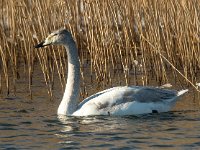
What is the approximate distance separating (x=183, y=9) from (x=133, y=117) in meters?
2.48

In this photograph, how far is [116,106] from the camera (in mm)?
9953

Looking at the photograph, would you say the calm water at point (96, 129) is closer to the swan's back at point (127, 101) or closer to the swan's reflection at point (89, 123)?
the swan's reflection at point (89, 123)

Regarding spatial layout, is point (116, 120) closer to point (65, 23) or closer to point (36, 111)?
point (36, 111)

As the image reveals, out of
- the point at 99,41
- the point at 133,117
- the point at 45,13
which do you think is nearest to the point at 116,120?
the point at 133,117

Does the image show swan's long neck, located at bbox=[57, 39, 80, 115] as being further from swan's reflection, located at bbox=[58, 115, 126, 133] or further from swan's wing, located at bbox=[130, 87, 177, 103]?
swan's wing, located at bbox=[130, 87, 177, 103]

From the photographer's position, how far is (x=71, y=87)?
1018 cm

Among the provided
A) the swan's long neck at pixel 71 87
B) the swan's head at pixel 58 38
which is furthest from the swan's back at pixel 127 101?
the swan's head at pixel 58 38

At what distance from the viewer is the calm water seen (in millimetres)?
7906

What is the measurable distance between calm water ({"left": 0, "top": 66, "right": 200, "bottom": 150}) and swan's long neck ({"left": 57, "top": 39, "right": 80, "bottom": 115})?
8.3 inches

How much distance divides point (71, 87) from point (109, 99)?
0.59m

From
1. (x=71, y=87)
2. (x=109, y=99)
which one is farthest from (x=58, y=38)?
(x=109, y=99)

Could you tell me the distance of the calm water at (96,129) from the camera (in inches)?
311

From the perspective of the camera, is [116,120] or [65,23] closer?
[116,120]

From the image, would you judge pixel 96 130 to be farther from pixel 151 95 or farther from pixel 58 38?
pixel 58 38
